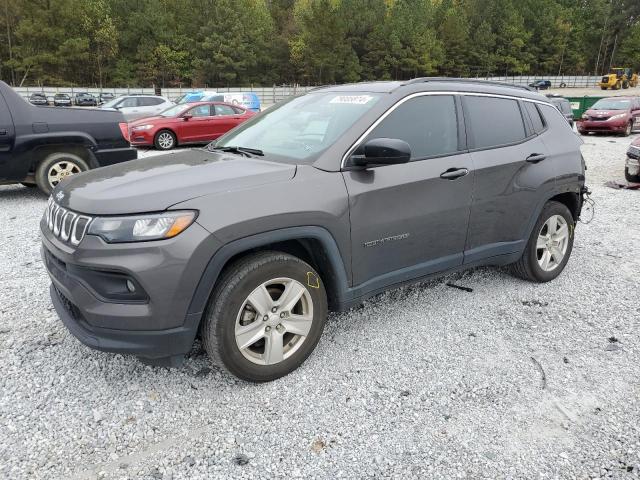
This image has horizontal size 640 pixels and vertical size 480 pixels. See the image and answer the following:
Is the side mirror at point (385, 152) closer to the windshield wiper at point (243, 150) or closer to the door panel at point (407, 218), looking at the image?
the door panel at point (407, 218)

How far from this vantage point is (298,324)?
282cm

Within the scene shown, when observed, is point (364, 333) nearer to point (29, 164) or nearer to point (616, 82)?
point (29, 164)

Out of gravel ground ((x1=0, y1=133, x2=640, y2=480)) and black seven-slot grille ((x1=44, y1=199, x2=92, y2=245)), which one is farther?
black seven-slot grille ((x1=44, y1=199, x2=92, y2=245))

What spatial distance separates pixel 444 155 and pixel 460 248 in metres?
0.69

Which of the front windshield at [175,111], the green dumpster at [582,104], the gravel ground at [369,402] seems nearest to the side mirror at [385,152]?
the gravel ground at [369,402]

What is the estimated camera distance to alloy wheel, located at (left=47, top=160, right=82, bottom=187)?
7.04 m

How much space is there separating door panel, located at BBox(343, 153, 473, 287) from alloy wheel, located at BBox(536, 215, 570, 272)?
1103 millimetres

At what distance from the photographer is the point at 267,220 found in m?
2.57

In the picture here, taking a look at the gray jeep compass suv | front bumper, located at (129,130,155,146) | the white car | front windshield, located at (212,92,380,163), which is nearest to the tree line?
the white car

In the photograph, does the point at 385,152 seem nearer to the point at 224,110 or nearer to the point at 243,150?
the point at 243,150

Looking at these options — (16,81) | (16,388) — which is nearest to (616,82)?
(16,388)

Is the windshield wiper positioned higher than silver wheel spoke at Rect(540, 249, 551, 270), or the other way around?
the windshield wiper

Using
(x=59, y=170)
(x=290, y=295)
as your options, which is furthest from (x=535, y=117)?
(x=59, y=170)

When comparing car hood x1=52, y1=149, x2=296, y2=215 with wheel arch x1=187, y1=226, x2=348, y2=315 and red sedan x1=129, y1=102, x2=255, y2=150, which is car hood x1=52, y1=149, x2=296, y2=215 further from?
red sedan x1=129, y1=102, x2=255, y2=150
